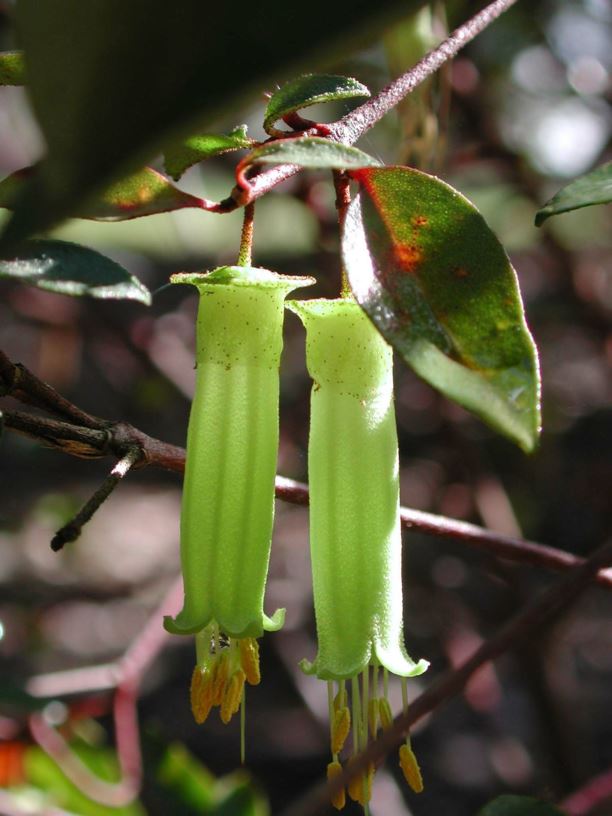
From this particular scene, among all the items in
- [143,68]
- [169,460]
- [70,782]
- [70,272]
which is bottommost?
[70,782]

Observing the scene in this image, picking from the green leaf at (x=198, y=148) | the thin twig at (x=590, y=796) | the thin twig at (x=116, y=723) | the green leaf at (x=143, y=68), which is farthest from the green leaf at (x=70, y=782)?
the green leaf at (x=143, y=68)

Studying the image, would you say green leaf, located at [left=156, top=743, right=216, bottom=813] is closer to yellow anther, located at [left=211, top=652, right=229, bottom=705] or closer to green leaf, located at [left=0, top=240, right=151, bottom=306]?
yellow anther, located at [left=211, top=652, right=229, bottom=705]

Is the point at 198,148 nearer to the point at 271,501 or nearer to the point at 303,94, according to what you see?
the point at 303,94

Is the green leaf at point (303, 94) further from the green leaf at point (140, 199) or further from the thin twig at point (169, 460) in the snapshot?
the thin twig at point (169, 460)

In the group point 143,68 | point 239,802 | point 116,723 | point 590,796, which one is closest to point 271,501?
point 143,68

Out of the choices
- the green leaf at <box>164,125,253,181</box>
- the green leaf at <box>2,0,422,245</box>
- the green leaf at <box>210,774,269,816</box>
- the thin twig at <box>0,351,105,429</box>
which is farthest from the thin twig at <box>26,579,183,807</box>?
the green leaf at <box>2,0,422,245</box>
